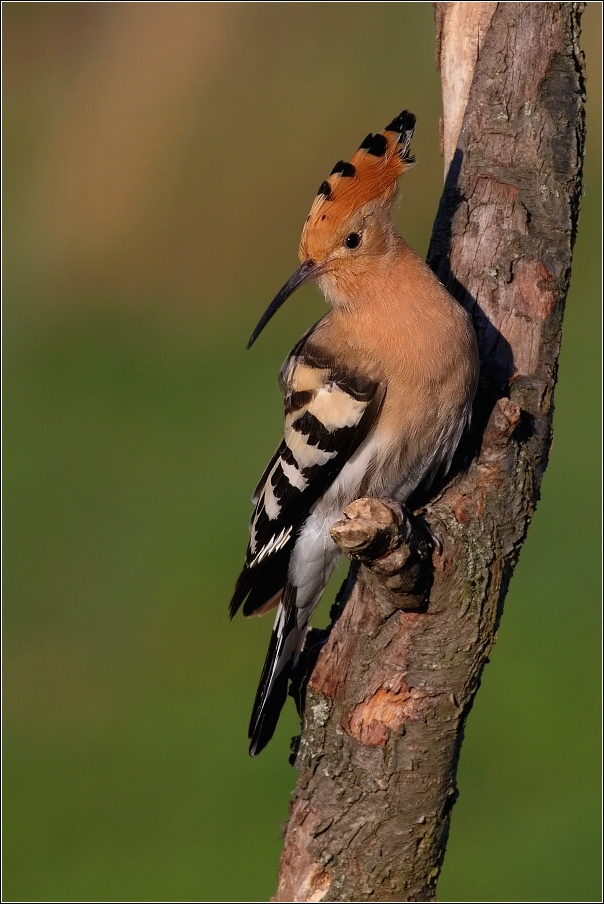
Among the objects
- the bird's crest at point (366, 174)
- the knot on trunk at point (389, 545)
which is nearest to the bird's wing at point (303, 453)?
the bird's crest at point (366, 174)

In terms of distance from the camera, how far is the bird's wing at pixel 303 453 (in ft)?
8.63

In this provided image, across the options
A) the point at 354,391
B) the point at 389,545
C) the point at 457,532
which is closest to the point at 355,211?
the point at 354,391

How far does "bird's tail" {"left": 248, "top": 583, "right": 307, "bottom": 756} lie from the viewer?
2773 mm

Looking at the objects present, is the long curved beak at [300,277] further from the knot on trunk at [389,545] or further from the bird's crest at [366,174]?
the knot on trunk at [389,545]

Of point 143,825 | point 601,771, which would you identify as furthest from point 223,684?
point 601,771

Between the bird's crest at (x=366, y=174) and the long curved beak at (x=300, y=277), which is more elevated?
the bird's crest at (x=366, y=174)

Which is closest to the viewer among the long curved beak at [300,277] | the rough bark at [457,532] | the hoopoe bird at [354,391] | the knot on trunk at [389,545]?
the knot on trunk at [389,545]

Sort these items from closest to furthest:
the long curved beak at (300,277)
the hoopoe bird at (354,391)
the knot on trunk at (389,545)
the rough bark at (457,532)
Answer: the knot on trunk at (389,545), the rough bark at (457,532), the hoopoe bird at (354,391), the long curved beak at (300,277)

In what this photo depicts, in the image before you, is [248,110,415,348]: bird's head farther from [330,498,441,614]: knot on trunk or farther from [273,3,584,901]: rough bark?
[330,498,441,614]: knot on trunk

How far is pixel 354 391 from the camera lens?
2627 mm

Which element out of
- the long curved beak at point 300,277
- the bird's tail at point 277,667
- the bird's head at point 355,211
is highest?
the bird's head at point 355,211

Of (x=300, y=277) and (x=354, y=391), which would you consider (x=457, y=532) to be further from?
(x=300, y=277)

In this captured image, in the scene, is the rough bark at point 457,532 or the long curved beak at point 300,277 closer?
the rough bark at point 457,532

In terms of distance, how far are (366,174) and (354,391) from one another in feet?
1.71
